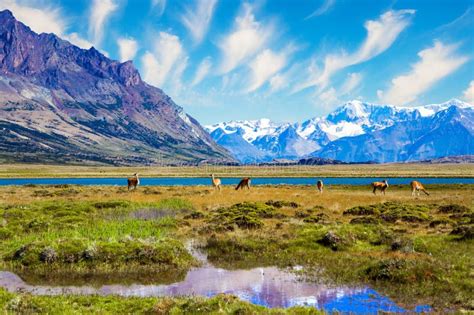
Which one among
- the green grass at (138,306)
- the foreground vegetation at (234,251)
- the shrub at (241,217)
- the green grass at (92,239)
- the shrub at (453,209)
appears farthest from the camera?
the shrub at (453,209)

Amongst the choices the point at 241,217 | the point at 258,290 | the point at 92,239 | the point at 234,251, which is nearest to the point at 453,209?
the point at 241,217

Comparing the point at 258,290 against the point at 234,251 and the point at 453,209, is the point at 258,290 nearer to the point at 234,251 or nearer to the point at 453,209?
the point at 234,251

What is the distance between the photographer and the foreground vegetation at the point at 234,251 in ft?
47.9

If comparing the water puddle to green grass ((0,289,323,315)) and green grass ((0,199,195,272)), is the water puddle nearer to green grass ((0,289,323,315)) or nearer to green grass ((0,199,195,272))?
green grass ((0,289,323,315))

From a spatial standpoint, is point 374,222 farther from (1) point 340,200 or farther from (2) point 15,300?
(2) point 15,300

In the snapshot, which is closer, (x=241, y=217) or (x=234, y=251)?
(x=234, y=251)

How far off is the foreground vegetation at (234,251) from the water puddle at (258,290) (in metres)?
0.82

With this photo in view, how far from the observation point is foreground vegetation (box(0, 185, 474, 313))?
47.9 ft

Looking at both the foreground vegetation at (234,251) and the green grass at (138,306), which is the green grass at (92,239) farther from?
the green grass at (138,306)

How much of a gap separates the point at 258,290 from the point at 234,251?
7009 millimetres

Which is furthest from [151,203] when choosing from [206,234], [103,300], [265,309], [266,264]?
[265,309]

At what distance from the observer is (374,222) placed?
31.5 metres

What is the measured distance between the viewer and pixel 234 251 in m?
23.2

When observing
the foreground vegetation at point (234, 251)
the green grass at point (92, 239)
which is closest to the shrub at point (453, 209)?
the foreground vegetation at point (234, 251)
